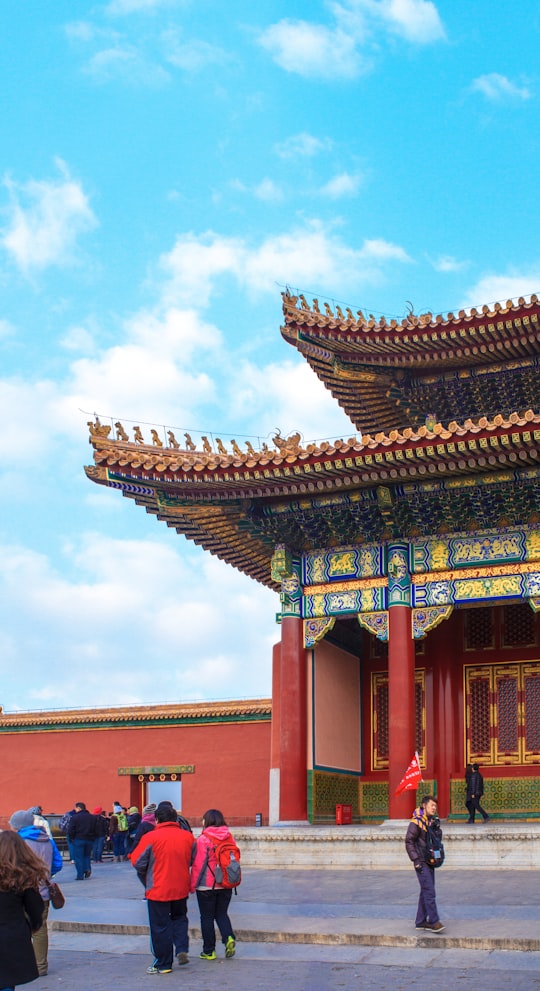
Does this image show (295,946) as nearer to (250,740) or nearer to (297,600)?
(297,600)

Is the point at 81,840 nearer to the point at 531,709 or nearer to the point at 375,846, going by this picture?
the point at 375,846

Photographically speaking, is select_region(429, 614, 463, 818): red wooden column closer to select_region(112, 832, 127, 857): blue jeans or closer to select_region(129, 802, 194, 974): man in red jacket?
select_region(112, 832, 127, 857): blue jeans

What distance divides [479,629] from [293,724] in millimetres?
4152

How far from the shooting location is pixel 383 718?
22.1 metres

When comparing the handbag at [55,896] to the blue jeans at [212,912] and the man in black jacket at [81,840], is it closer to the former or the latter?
the blue jeans at [212,912]

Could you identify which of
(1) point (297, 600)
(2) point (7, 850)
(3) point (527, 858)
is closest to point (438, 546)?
(1) point (297, 600)

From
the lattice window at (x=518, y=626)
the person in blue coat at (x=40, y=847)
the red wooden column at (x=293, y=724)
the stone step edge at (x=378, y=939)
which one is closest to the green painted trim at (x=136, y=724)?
the red wooden column at (x=293, y=724)

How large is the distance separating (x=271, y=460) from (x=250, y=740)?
1047cm

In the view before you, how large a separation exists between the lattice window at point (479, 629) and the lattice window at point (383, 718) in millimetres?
1081

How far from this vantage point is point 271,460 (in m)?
18.8

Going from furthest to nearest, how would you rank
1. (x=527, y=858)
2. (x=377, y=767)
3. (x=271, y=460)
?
(x=377, y=767), (x=271, y=460), (x=527, y=858)

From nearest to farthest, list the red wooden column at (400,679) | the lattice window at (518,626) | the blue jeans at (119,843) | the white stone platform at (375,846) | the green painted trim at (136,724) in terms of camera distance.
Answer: the white stone platform at (375,846), the red wooden column at (400,679), the lattice window at (518,626), the blue jeans at (119,843), the green painted trim at (136,724)

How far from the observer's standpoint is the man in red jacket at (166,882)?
32.2 ft

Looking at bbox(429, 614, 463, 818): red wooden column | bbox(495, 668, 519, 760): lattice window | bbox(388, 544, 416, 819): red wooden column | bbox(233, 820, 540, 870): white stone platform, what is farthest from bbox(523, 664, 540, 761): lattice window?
bbox(233, 820, 540, 870): white stone platform
